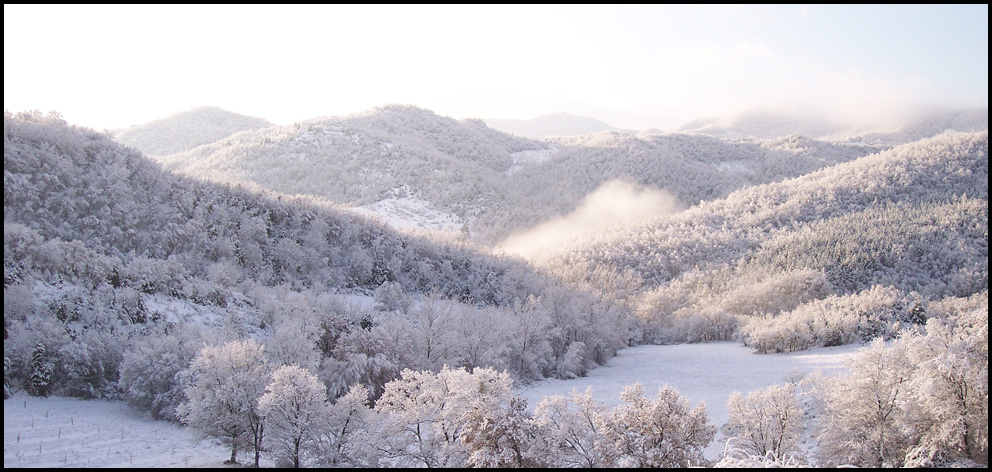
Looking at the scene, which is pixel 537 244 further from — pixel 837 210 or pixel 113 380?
pixel 113 380

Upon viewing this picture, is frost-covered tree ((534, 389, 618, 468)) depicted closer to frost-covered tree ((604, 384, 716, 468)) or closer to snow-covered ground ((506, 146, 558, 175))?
frost-covered tree ((604, 384, 716, 468))

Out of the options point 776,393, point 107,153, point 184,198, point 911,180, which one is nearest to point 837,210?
point 911,180

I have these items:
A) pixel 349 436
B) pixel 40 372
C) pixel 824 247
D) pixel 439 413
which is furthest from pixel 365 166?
pixel 439 413

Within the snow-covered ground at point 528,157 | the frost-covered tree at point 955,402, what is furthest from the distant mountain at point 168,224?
the snow-covered ground at point 528,157

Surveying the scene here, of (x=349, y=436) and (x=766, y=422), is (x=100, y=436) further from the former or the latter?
(x=766, y=422)

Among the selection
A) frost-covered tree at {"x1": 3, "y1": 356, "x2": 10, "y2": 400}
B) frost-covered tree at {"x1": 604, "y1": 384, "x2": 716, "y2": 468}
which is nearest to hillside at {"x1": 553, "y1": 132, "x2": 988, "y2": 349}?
frost-covered tree at {"x1": 604, "y1": 384, "x2": 716, "y2": 468}
